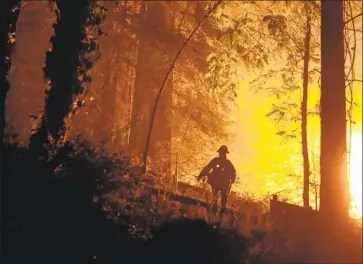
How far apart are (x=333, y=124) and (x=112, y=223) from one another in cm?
370

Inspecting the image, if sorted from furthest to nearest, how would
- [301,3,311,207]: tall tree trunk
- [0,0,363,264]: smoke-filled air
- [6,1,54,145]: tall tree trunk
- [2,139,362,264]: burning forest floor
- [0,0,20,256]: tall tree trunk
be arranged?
[6,1,54,145]: tall tree trunk
[301,3,311,207]: tall tree trunk
[0,0,20,256]: tall tree trunk
[0,0,363,264]: smoke-filled air
[2,139,362,264]: burning forest floor

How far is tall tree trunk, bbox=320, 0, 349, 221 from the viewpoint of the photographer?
765 cm

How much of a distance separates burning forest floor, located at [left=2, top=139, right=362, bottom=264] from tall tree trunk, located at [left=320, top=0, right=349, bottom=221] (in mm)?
695

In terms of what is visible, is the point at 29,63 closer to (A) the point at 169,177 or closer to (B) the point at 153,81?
(B) the point at 153,81

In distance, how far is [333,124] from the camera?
7707mm

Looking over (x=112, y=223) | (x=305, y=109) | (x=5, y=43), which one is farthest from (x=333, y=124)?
(x=305, y=109)

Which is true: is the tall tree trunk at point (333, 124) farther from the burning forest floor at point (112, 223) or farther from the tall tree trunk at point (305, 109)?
the tall tree trunk at point (305, 109)

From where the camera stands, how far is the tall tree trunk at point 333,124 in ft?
25.1

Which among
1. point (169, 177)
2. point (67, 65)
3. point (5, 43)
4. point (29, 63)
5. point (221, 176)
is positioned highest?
point (29, 63)

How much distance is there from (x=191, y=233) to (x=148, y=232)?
774mm

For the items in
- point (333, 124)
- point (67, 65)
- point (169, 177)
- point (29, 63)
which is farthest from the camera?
point (29, 63)

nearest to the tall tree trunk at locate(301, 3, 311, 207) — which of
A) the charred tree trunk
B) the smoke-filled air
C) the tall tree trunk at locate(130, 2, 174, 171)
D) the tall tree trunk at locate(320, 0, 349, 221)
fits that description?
the smoke-filled air

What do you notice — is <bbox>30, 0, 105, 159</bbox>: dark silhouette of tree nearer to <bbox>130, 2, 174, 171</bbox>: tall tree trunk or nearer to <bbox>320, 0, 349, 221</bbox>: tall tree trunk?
<bbox>320, 0, 349, 221</bbox>: tall tree trunk

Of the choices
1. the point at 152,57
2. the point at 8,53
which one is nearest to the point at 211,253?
the point at 8,53
